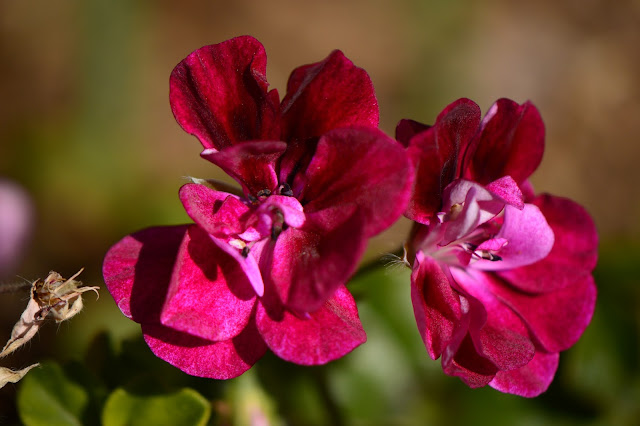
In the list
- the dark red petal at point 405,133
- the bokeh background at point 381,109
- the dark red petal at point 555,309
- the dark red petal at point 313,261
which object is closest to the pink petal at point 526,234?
the dark red petal at point 555,309

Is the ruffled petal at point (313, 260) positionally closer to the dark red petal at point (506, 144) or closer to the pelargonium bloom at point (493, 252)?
the pelargonium bloom at point (493, 252)

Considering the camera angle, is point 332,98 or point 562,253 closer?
point 332,98

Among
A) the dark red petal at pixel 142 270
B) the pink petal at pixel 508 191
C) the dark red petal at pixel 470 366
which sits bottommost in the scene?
the dark red petal at pixel 470 366

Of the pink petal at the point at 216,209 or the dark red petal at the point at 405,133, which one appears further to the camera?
the dark red petal at the point at 405,133

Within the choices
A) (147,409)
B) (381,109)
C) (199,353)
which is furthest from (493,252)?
(381,109)

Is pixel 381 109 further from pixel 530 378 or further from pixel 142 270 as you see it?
pixel 142 270

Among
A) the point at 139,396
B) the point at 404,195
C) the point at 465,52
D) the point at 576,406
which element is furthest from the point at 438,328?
the point at 465,52

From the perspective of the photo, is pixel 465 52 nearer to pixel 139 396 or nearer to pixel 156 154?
pixel 156 154
